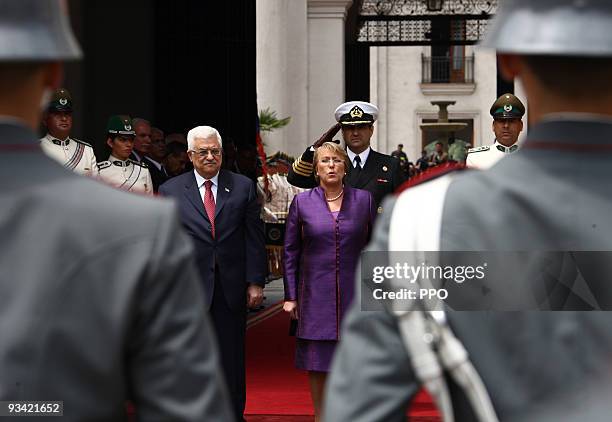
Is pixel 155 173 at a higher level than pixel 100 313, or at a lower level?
higher

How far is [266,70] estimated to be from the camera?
17.1 metres

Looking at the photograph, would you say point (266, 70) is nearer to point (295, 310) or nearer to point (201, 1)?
point (201, 1)

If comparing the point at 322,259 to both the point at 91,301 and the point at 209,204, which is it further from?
the point at 91,301

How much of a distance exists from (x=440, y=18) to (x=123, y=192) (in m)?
21.2

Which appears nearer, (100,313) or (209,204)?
(100,313)

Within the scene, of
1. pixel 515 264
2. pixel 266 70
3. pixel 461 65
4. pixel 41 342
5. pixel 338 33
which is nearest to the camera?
pixel 41 342

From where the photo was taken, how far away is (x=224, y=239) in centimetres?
733

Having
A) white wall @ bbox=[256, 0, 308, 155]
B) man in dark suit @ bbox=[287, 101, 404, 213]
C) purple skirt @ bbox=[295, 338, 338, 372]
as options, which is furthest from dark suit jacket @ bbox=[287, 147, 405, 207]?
white wall @ bbox=[256, 0, 308, 155]

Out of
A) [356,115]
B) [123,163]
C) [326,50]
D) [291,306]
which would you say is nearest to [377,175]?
[356,115]

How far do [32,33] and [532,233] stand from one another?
797 millimetres

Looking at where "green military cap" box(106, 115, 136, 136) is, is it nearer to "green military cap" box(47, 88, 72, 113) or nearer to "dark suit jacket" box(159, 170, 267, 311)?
"green military cap" box(47, 88, 72, 113)

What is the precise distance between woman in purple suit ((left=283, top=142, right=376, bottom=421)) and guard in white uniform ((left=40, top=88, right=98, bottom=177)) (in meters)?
1.35

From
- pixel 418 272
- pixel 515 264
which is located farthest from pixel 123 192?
pixel 515 264

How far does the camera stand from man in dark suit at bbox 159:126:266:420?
23.9 ft
